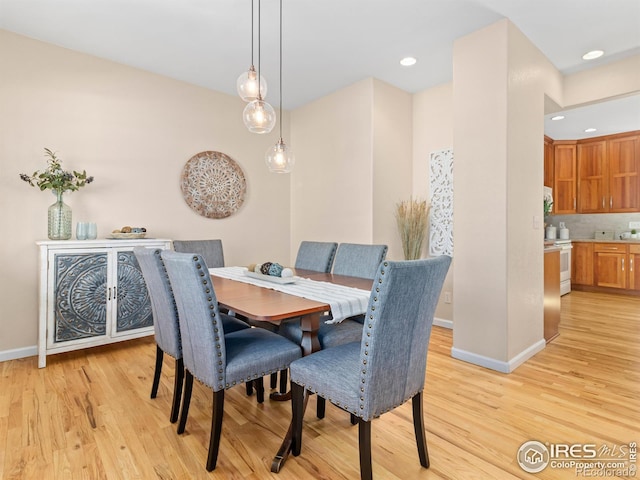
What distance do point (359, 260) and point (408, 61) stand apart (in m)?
2.06

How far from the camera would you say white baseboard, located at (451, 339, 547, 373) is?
271 cm

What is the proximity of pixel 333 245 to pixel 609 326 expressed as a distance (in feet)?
10.9

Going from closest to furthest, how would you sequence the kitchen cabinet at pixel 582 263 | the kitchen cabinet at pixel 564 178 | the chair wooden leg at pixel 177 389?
the chair wooden leg at pixel 177 389 → the kitchen cabinet at pixel 582 263 → the kitchen cabinet at pixel 564 178

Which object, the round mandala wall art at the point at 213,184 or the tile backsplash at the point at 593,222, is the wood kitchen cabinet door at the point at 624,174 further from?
the round mandala wall art at the point at 213,184

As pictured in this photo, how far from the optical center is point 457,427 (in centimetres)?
196

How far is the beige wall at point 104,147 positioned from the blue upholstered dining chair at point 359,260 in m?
1.84

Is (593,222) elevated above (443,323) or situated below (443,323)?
above

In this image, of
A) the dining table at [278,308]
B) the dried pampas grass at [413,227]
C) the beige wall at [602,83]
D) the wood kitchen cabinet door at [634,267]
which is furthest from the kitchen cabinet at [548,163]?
the dining table at [278,308]

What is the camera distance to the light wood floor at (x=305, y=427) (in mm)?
1628

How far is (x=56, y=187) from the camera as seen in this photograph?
9.72 ft

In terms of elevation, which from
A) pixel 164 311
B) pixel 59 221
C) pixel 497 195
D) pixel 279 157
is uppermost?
pixel 279 157

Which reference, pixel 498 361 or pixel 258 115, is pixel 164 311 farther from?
pixel 498 361

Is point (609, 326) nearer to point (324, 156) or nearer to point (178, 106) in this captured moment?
point (324, 156)

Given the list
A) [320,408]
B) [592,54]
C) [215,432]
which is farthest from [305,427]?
[592,54]
